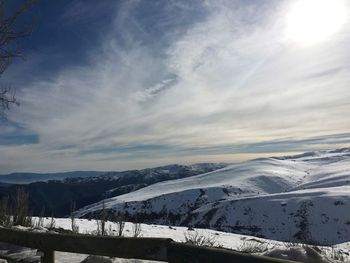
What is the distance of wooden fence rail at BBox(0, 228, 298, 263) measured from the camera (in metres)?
3.53

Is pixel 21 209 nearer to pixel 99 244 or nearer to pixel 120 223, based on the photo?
pixel 120 223

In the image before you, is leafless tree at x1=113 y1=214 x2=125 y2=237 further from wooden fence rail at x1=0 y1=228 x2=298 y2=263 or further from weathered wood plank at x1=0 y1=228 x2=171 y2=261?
wooden fence rail at x1=0 y1=228 x2=298 y2=263

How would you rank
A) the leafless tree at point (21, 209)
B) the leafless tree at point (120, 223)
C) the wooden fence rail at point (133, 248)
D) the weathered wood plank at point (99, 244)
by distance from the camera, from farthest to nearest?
the leafless tree at point (21, 209)
the leafless tree at point (120, 223)
the weathered wood plank at point (99, 244)
the wooden fence rail at point (133, 248)

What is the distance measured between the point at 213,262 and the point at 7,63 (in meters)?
7.49

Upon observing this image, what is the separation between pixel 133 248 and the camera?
409cm

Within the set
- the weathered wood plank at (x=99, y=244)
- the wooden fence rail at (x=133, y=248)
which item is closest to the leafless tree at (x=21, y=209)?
the weathered wood plank at (x=99, y=244)

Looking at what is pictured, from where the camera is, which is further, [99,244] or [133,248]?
[99,244]

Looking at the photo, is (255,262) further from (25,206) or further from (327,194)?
(327,194)

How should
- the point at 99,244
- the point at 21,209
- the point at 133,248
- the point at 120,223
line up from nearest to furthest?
the point at 133,248 < the point at 99,244 < the point at 120,223 < the point at 21,209

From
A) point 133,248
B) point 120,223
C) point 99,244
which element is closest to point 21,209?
point 120,223

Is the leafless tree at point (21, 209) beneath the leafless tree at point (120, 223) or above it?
above

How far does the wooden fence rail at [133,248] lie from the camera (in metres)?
3.53

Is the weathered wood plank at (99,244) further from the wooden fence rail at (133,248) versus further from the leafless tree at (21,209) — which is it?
the leafless tree at (21,209)

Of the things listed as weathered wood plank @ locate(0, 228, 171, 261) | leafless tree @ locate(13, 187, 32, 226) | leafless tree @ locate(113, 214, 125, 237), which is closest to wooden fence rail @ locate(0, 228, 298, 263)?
weathered wood plank @ locate(0, 228, 171, 261)
